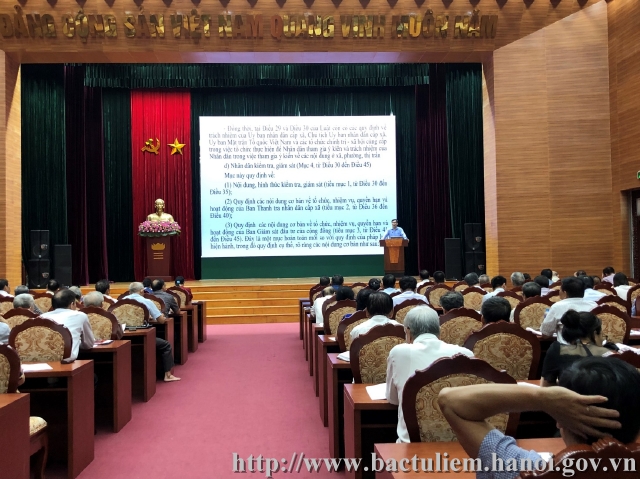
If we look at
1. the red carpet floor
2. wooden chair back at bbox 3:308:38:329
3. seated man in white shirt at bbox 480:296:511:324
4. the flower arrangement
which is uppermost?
the flower arrangement

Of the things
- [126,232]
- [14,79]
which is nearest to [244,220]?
[126,232]

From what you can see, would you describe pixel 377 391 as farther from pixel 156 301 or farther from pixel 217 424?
pixel 156 301

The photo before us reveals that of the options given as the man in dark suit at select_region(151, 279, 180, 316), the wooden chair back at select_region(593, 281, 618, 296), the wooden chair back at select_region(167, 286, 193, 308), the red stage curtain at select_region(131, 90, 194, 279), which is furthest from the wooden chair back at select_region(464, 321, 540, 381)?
the red stage curtain at select_region(131, 90, 194, 279)

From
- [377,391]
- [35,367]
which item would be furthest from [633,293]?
[35,367]

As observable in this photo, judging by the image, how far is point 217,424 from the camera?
4.19 meters

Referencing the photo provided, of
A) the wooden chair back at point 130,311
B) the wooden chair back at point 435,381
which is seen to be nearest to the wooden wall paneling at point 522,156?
the wooden chair back at point 130,311

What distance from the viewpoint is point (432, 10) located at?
10156 mm

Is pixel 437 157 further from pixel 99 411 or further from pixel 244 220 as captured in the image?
pixel 99 411

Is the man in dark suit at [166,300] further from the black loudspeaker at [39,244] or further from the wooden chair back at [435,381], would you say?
the black loudspeaker at [39,244]

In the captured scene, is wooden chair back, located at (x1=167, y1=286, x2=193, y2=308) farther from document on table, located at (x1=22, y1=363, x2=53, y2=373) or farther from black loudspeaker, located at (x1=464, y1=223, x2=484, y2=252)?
black loudspeaker, located at (x1=464, y1=223, x2=484, y2=252)

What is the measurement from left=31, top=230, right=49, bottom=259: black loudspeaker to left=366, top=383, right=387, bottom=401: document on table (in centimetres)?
1004

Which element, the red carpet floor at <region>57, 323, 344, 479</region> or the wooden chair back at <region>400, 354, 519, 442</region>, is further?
the red carpet floor at <region>57, 323, 344, 479</region>

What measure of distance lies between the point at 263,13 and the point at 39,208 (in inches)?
250

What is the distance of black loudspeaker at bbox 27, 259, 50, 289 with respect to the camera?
11172mm
